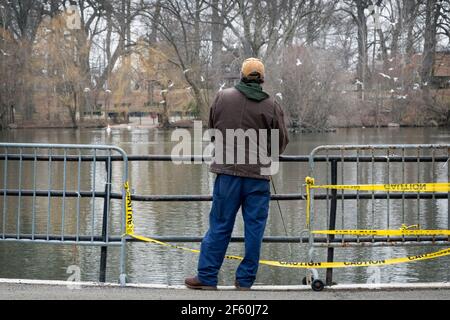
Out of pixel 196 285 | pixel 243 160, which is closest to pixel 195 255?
pixel 196 285

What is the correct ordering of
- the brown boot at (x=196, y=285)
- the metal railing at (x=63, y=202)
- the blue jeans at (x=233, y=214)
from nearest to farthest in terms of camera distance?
the blue jeans at (x=233, y=214) → the brown boot at (x=196, y=285) → the metal railing at (x=63, y=202)

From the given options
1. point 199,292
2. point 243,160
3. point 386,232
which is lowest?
point 199,292

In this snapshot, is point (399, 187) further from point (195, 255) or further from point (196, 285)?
point (195, 255)

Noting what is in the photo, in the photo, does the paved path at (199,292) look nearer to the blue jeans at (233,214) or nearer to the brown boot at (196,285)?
the brown boot at (196,285)

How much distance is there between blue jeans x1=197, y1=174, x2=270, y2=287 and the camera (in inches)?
270

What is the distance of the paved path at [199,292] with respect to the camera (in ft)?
22.1

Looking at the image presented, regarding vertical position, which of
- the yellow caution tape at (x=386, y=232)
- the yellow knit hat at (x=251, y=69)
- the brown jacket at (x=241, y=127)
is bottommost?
the yellow caution tape at (x=386, y=232)

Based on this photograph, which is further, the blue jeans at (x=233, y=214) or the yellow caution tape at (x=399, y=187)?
the yellow caution tape at (x=399, y=187)

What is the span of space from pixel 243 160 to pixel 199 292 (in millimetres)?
1163

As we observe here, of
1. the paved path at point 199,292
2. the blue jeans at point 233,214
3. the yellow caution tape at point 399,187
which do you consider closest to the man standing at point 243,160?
the blue jeans at point 233,214

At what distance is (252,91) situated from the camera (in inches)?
270

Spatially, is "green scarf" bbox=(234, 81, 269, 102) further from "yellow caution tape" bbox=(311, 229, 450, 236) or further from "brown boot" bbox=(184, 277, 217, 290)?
"brown boot" bbox=(184, 277, 217, 290)

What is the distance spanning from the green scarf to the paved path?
1609mm

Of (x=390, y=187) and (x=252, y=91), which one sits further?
(x=390, y=187)
